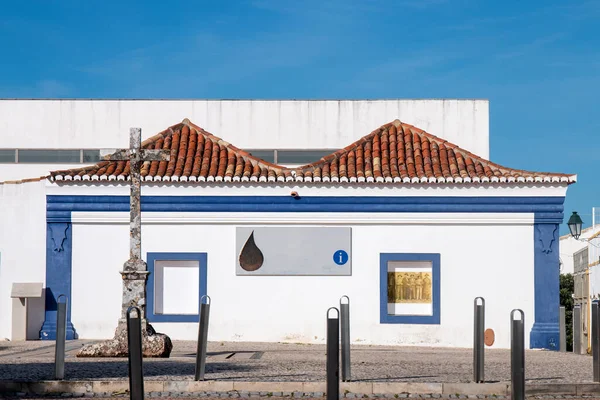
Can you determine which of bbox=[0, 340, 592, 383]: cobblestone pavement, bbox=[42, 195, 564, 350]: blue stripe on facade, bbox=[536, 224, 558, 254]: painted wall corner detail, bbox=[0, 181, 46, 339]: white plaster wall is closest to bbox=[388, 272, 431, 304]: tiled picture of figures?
bbox=[42, 195, 564, 350]: blue stripe on facade

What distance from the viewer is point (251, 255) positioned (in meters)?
21.5

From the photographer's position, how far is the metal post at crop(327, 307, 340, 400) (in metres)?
8.45

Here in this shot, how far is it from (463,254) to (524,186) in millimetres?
1922

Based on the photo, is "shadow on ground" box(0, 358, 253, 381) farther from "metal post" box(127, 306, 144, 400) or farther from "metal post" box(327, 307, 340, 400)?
"metal post" box(327, 307, 340, 400)

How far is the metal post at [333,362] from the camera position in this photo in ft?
27.7

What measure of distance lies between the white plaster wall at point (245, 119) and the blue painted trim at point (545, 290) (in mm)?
7812

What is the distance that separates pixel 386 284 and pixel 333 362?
42.2ft

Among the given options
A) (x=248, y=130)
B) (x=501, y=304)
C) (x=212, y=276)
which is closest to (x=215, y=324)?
(x=212, y=276)

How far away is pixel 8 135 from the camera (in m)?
28.9

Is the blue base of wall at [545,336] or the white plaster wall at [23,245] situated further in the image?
the white plaster wall at [23,245]

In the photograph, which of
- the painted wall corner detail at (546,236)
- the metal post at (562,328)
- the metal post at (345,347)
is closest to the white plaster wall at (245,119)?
the painted wall corner detail at (546,236)

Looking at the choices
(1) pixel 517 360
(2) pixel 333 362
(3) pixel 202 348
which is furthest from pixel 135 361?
(1) pixel 517 360

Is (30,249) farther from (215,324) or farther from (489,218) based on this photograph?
(489,218)

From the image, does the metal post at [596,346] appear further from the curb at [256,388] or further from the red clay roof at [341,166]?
the red clay roof at [341,166]
